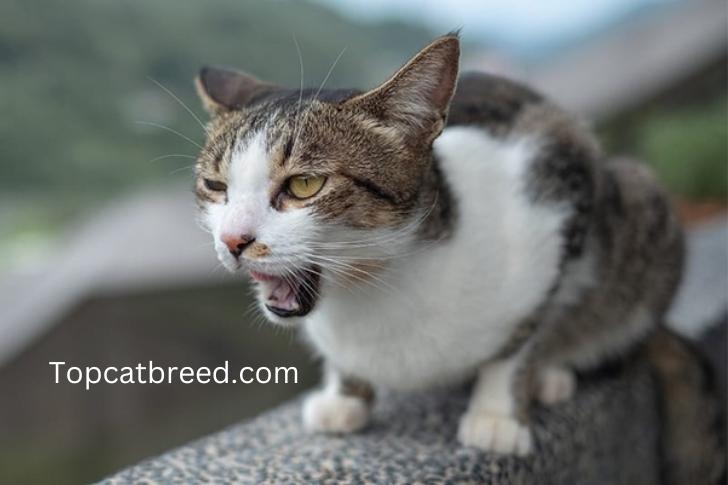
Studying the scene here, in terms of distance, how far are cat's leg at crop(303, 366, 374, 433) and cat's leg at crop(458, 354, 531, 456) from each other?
169 millimetres

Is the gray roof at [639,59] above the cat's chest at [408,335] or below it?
above

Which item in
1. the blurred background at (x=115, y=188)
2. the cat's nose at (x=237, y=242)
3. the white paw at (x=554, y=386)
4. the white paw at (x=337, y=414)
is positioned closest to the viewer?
the cat's nose at (x=237, y=242)

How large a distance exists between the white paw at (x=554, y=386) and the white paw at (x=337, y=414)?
1.04 feet

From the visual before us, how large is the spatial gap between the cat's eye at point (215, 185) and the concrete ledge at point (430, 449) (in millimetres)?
391

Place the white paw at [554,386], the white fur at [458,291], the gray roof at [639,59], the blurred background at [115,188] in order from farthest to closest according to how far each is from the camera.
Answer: the gray roof at [639,59] → the blurred background at [115,188] → the white paw at [554,386] → the white fur at [458,291]

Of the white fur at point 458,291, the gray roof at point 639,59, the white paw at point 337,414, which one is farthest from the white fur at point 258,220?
the gray roof at point 639,59

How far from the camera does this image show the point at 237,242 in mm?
1022

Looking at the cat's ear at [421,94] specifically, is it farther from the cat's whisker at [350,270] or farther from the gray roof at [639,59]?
the gray roof at [639,59]

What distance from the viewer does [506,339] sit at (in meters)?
1.32

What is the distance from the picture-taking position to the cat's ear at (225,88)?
1.27 metres

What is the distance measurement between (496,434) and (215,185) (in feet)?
1.83

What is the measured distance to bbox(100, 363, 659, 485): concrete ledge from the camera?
1174 millimetres

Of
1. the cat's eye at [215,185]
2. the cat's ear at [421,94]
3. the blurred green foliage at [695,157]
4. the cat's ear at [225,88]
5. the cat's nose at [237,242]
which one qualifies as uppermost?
the blurred green foliage at [695,157]

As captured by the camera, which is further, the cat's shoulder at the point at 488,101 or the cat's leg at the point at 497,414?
the cat's shoulder at the point at 488,101
